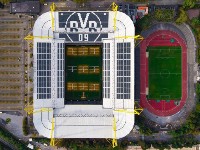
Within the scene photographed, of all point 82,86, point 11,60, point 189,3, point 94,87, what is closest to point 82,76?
point 82,86

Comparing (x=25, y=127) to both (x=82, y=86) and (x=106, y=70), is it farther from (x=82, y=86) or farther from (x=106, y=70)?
(x=106, y=70)

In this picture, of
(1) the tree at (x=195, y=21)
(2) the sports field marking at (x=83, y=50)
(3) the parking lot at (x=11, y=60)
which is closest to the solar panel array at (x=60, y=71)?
(2) the sports field marking at (x=83, y=50)

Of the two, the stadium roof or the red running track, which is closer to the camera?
the stadium roof

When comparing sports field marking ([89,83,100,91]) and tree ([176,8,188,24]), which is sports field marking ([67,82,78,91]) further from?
tree ([176,8,188,24])

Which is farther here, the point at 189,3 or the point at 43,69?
the point at 189,3

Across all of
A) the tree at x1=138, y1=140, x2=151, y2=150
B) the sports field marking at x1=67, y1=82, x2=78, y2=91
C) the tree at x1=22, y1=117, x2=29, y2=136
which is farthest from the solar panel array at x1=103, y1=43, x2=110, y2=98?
the tree at x1=22, y1=117, x2=29, y2=136

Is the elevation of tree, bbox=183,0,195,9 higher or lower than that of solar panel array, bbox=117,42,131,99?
higher

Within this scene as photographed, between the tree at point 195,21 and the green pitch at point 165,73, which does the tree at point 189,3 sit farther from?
the green pitch at point 165,73
